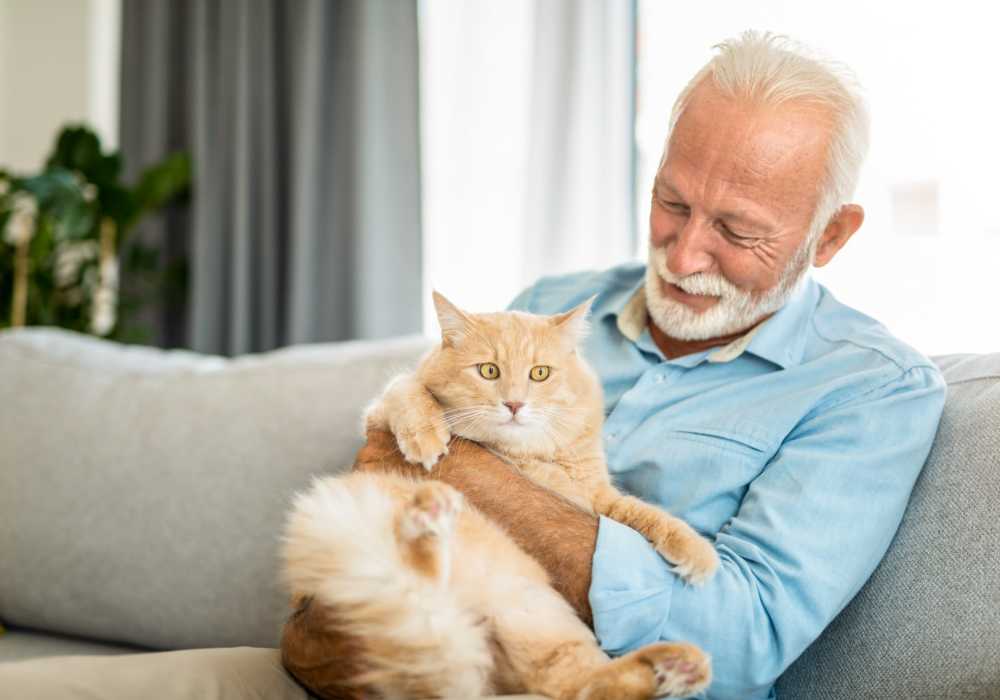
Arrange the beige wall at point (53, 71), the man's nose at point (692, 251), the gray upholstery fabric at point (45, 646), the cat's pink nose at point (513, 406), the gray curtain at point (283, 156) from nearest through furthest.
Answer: the cat's pink nose at point (513, 406), the man's nose at point (692, 251), the gray upholstery fabric at point (45, 646), the gray curtain at point (283, 156), the beige wall at point (53, 71)

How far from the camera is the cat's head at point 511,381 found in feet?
4.77

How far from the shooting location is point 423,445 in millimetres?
1344

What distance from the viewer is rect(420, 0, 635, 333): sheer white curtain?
3.01 m

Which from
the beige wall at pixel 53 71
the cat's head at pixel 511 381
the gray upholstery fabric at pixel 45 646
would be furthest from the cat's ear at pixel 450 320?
the beige wall at pixel 53 71

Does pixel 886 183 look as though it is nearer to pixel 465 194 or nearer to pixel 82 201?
pixel 465 194

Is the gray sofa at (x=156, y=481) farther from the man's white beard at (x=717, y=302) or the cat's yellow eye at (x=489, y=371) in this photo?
the cat's yellow eye at (x=489, y=371)

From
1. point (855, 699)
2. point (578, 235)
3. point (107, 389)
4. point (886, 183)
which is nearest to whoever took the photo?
point (855, 699)

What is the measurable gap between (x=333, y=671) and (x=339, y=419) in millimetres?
877

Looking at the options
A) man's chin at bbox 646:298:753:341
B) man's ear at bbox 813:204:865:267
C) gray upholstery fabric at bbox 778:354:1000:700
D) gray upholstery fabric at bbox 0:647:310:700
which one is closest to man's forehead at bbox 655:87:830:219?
man's ear at bbox 813:204:865:267

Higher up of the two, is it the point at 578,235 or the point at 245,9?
the point at 245,9

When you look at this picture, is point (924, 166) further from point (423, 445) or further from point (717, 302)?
point (423, 445)

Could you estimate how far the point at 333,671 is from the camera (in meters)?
1.23

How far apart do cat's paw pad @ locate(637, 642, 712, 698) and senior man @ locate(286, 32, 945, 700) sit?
0.16 meters

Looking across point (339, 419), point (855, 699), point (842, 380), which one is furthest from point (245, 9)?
point (855, 699)
